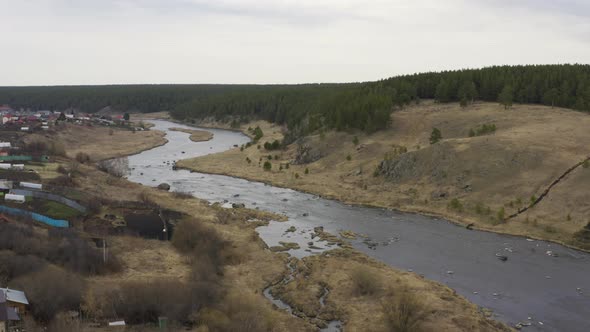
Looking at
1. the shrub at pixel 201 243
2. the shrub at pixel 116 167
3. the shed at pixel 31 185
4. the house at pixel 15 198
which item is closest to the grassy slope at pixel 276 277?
the shrub at pixel 201 243

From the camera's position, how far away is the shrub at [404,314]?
2575cm

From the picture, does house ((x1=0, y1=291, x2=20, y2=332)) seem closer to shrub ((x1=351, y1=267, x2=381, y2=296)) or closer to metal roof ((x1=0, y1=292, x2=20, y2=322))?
metal roof ((x1=0, y1=292, x2=20, y2=322))

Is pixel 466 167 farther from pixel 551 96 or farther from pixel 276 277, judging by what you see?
pixel 276 277

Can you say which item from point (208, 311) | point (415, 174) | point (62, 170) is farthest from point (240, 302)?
point (62, 170)

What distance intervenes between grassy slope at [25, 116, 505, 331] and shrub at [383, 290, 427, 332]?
2.55ft

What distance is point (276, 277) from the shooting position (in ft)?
112

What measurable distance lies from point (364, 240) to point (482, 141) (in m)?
25.1

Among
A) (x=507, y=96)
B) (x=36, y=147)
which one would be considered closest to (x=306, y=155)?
(x=507, y=96)

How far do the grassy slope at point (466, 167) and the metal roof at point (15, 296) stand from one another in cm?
3632

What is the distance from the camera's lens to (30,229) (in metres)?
36.1

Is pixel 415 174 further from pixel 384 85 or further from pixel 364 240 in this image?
pixel 384 85

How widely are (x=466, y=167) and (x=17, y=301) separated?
45.5m

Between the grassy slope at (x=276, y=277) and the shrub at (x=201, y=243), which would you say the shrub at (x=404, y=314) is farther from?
the shrub at (x=201, y=243)

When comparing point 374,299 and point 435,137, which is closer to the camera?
point 374,299
